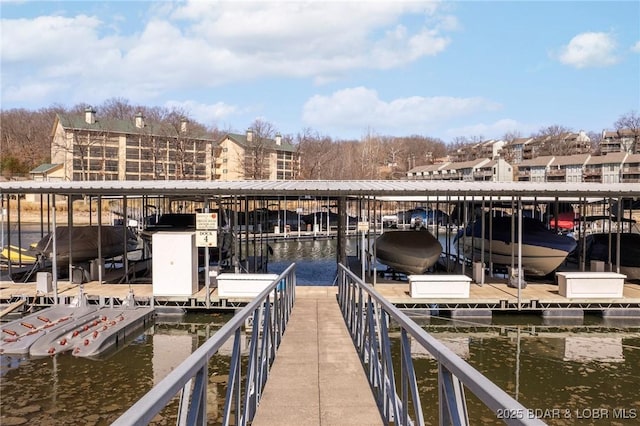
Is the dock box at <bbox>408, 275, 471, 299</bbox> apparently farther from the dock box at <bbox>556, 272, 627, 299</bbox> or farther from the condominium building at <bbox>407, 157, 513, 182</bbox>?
the condominium building at <bbox>407, 157, 513, 182</bbox>

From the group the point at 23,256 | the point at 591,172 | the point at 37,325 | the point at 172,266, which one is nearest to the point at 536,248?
the point at 172,266

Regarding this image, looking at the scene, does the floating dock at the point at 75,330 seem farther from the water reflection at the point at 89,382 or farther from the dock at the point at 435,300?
the dock at the point at 435,300

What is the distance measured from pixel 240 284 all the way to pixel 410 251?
5.98 meters

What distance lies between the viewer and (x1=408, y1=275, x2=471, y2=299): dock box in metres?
13.5

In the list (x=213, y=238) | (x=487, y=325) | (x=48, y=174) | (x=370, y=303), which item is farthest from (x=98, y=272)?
(x=48, y=174)

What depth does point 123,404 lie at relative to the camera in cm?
834

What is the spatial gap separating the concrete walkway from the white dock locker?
5646 mm

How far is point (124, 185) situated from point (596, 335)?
12447 millimetres

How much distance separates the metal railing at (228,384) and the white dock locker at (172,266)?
22.4 feet

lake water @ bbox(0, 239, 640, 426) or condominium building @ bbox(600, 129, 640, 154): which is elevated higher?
condominium building @ bbox(600, 129, 640, 154)

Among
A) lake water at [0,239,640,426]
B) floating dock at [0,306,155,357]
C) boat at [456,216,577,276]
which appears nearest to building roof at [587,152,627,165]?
boat at [456,216,577,276]

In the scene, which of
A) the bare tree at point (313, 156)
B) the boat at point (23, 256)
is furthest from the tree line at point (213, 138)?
the boat at point (23, 256)

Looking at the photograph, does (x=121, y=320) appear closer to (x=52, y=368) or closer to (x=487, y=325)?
(x=52, y=368)

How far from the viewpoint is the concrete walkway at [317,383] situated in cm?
480
